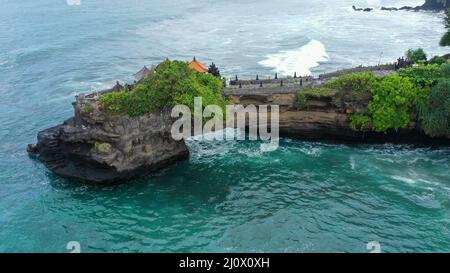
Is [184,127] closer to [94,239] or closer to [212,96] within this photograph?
[212,96]

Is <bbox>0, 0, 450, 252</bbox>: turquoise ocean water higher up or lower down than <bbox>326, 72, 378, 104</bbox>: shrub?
lower down

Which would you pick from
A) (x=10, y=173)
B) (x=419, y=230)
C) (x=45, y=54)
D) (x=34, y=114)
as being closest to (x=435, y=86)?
(x=419, y=230)

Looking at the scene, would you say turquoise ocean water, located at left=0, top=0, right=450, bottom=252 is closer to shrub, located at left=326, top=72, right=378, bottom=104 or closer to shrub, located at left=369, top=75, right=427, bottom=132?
shrub, located at left=369, top=75, right=427, bottom=132

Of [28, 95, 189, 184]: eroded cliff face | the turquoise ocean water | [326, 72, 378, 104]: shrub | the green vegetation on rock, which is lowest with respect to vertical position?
the turquoise ocean water

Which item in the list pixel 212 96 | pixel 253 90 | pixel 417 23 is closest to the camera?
pixel 212 96

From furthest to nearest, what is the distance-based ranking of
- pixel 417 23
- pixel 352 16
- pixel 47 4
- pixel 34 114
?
pixel 47 4 < pixel 352 16 < pixel 417 23 < pixel 34 114

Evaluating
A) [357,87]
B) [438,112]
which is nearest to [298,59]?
[357,87]


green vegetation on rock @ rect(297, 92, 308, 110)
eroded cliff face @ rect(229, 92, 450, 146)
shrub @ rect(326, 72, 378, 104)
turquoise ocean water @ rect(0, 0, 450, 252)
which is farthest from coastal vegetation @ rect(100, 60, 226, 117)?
shrub @ rect(326, 72, 378, 104)
